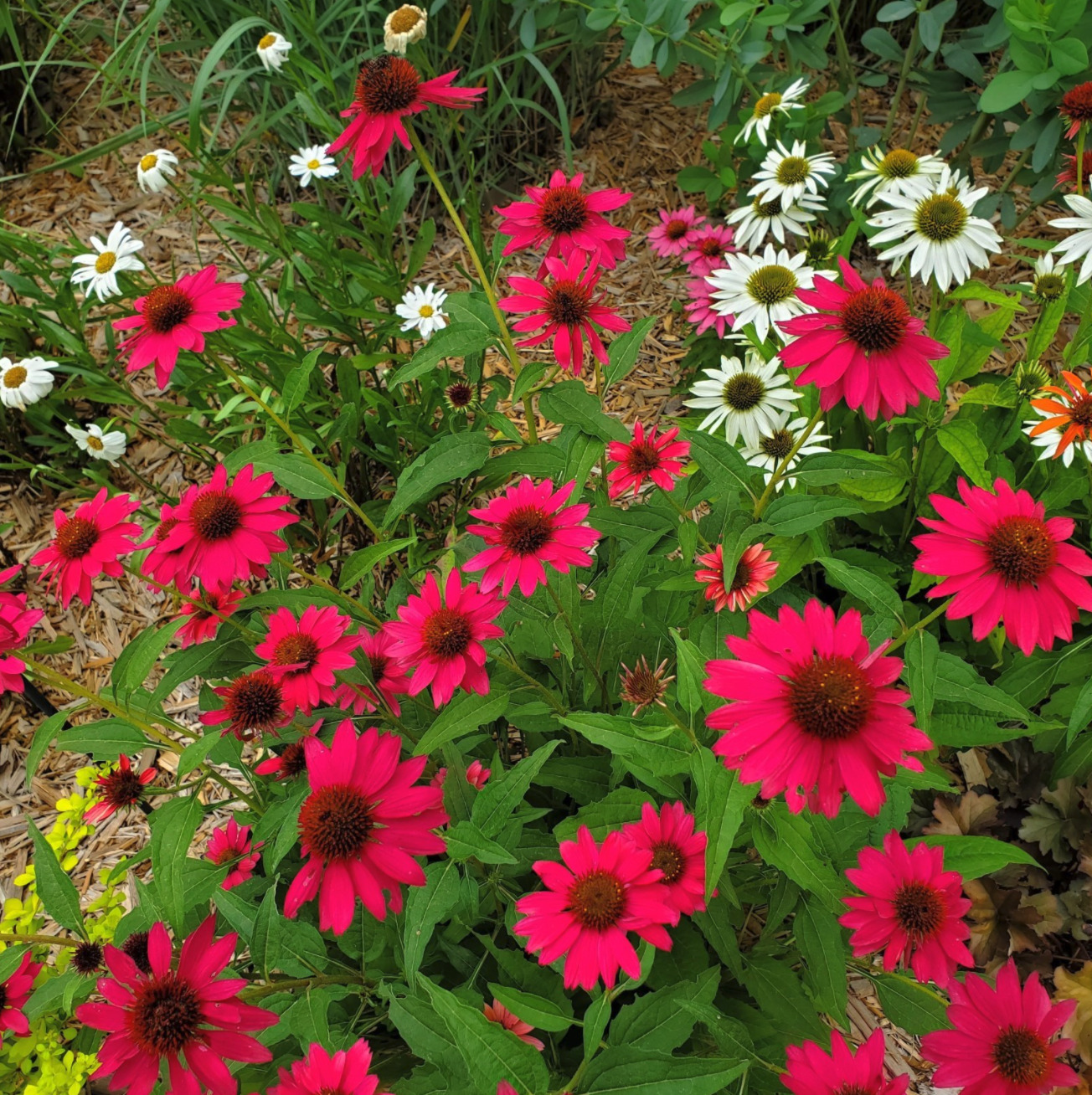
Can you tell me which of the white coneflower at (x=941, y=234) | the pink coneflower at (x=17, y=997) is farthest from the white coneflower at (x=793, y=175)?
the pink coneflower at (x=17, y=997)

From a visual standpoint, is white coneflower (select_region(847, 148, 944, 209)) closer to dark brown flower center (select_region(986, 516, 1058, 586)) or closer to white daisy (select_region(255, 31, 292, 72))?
dark brown flower center (select_region(986, 516, 1058, 586))

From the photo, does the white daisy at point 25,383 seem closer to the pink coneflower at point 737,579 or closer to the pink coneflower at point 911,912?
the pink coneflower at point 737,579

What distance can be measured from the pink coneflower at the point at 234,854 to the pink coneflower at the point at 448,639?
1.65 ft

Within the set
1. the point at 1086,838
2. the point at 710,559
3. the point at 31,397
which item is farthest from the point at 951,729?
the point at 31,397

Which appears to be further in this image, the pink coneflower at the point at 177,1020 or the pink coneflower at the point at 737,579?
the pink coneflower at the point at 737,579

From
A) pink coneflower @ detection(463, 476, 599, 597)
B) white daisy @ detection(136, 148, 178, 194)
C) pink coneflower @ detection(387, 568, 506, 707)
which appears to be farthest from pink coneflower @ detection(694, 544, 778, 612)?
white daisy @ detection(136, 148, 178, 194)

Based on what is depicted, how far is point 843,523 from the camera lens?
2.11m

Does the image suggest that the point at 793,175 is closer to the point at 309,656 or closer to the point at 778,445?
the point at 778,445

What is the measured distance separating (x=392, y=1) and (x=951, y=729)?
2818mm

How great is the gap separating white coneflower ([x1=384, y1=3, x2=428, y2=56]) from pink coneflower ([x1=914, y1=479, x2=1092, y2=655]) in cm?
130

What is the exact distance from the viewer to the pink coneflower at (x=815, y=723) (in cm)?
84

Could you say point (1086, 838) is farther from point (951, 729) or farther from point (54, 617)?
point (54, 617)

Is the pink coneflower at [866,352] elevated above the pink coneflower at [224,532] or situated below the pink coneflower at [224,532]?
above

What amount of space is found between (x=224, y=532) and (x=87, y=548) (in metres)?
0.25
